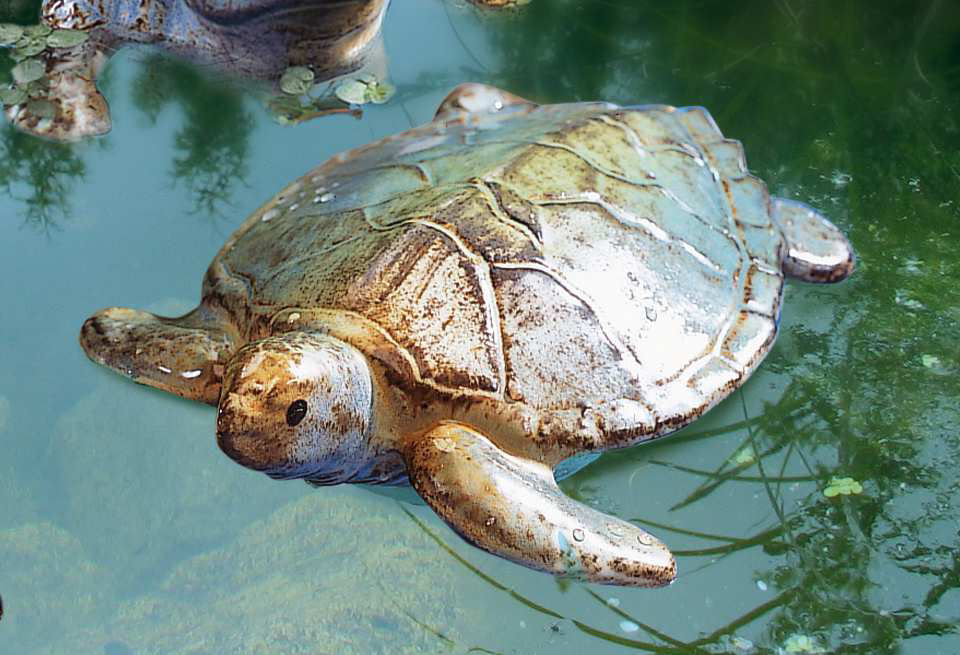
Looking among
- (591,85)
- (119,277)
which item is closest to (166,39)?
(119,277)

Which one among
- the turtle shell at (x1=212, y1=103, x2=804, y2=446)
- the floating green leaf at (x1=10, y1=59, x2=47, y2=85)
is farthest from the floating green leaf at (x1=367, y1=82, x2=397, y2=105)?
the floating green leaf at (x1=10, y1=59, x2=47, y2=85)

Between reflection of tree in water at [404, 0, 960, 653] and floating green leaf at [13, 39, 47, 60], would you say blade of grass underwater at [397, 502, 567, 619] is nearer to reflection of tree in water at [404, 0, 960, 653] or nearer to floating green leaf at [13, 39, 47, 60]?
reflection of tree in water at [404, 0, 960, 653]

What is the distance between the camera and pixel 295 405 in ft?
5.71

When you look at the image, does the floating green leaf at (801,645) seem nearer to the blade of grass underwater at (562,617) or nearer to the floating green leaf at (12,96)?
the blade of grass underwater at (562,617)

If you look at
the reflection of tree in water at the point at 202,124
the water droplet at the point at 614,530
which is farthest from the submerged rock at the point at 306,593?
the reflection of tree in water at the point at 202,124

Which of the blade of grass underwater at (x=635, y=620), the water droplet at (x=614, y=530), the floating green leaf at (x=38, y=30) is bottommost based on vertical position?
the blade of grass underwater at (x=635, y=620)

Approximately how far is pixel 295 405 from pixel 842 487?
125cm

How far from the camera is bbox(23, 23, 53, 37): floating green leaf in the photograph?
129 inches

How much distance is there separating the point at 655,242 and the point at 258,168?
1.22 m

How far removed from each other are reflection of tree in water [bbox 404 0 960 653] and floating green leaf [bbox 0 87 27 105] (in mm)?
1462

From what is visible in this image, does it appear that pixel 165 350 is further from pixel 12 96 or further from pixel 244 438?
pixel 12 96

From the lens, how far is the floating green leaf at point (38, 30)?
10.7 feet

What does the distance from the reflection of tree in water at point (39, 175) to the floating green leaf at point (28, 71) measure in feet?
0.64

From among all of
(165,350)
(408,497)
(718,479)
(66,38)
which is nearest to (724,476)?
(718,479)
